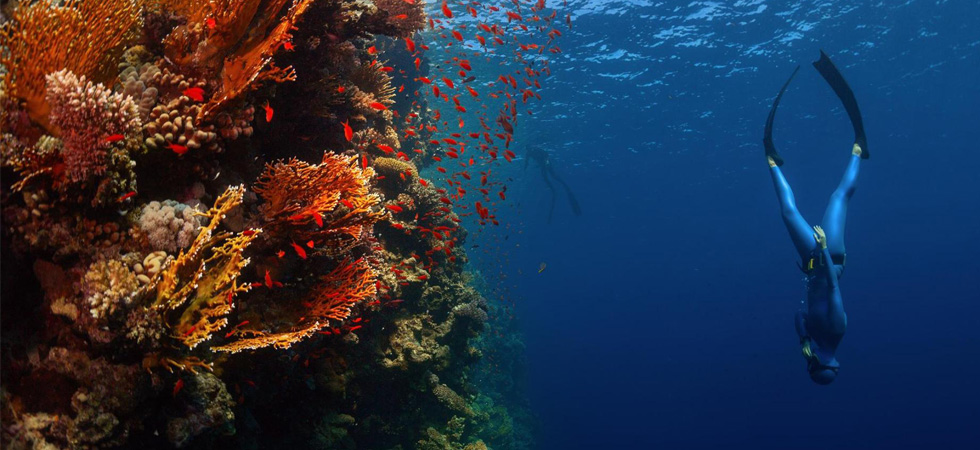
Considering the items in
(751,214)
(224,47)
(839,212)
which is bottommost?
(751,214)

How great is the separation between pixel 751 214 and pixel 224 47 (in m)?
90.6

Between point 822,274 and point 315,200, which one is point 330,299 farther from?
point 822,274

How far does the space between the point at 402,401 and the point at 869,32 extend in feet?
113

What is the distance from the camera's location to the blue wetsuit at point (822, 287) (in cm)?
925

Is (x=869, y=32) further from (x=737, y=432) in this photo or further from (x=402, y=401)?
(x=737, y=432)

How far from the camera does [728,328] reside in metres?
113

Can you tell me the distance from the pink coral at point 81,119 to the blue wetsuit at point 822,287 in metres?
11.9

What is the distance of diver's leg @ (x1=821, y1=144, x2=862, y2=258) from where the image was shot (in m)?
10.3

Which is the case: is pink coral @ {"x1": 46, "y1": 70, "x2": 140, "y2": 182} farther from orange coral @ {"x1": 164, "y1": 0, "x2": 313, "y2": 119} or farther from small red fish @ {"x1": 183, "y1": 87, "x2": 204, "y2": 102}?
orange coral @ {"x1": 164, "y1": 0, "x2": 313, "y2": 119}

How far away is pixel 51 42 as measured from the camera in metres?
2.42

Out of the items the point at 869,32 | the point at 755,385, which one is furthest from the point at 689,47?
the point at 755,385

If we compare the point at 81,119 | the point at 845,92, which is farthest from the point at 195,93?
the point at 845,92

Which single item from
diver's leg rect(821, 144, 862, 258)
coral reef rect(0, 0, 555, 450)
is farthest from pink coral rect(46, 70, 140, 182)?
diver's leg rect(821, 144, 862, 258)

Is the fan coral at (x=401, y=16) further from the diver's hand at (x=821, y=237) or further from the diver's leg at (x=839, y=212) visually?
the diver's leg at (x=839, y=212)
